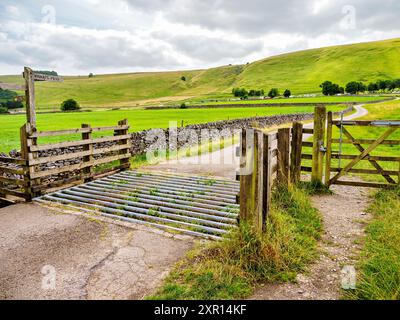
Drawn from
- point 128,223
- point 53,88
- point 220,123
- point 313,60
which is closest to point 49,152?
point 128,223

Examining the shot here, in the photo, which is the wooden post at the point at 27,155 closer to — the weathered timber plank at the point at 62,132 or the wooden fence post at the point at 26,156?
the wooden fence post at the point at 26,156

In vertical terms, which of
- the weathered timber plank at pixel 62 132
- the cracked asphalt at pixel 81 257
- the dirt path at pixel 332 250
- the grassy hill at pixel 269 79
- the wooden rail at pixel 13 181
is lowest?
the dirt path at pixel 332 250

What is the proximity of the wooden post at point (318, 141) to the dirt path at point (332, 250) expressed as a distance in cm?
62

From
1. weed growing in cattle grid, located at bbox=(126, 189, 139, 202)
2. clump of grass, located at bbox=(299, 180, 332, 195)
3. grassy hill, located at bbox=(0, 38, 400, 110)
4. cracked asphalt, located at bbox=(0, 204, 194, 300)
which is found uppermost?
grassy hill, located at bbox=(0, 38, 400, 110)

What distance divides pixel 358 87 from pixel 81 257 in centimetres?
10192

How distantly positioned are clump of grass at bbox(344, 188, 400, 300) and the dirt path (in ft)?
0.57

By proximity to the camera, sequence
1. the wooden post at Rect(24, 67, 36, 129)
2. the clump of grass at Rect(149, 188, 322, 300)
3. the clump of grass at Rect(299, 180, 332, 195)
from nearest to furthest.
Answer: the clump of grass at Rect(149, 188, 322, 300) → the wooden post at Rect(24, 67, 36, 129) → the clump of grass at Rect(299, 180, 332, 195)

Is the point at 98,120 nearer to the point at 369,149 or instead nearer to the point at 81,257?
the point at 369,149

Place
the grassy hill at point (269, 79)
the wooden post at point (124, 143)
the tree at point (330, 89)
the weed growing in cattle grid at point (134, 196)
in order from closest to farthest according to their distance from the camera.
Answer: the weed growing in cattle grid at point (134, 196)
the wooden post at point (124, 143)
the tree at point (330, 89)
the grassy hill at point (269, 79)

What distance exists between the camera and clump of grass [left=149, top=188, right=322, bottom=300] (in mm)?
3449

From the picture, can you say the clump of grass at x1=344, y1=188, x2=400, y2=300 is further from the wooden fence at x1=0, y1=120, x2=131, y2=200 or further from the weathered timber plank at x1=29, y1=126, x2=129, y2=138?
the weathered timber plank at x1=29, y1=126, x2=129, y2=138

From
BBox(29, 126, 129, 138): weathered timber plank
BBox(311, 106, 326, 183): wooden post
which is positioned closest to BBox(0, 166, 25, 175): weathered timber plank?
BBox(29, 126, 129, 138): weathered timber plank

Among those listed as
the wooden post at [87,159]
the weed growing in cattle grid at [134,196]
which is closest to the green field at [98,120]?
the wooden post at [87,159]

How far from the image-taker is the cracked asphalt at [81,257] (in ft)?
11.7
